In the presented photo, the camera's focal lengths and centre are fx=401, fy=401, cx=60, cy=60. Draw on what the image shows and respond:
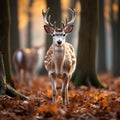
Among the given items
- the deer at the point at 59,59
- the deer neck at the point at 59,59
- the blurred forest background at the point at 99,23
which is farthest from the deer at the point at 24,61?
the deer neck at the point at 59,59

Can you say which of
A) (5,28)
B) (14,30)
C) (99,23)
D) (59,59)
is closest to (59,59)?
(59,59)

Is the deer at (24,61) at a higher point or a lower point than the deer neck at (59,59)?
lower

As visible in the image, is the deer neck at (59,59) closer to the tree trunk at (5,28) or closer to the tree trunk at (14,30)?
the tree trunk at (5,28)

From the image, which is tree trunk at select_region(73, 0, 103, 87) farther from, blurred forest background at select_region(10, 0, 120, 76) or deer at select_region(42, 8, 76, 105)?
deer at select_region(42, 8, 76, 105)

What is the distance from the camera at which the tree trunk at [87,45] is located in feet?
45.5

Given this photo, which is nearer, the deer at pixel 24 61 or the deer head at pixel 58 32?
the deer head at pixel 58 32

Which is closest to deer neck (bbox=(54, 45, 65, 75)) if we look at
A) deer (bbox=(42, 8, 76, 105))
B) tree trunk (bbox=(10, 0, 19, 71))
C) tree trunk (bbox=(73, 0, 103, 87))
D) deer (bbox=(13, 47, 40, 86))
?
deer (bbox=(42, 8, 76, 105))

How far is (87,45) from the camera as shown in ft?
46.1

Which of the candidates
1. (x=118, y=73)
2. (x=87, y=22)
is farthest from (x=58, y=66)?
(x=118, y=73)

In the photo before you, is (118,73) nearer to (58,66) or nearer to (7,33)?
(7,33)

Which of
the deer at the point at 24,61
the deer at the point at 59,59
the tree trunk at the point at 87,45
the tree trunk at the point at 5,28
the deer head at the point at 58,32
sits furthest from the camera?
the deer at the point at 24,61

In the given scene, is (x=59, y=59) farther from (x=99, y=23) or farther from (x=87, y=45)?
(x=99, y=23)

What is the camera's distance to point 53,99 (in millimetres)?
9570

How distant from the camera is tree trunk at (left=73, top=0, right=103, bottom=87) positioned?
45.5 ft
